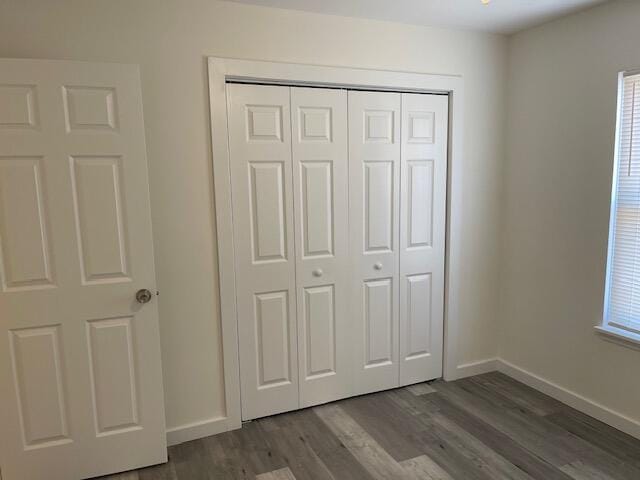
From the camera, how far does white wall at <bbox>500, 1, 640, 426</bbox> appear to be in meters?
2.57

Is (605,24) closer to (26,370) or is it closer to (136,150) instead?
(136,150)

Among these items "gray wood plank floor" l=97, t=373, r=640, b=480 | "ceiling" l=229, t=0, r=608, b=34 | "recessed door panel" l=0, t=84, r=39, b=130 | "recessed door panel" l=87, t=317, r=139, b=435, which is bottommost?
"gray wood plank floor" l=97, t=373, r=640, b=480

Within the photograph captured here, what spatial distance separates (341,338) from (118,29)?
2.19m

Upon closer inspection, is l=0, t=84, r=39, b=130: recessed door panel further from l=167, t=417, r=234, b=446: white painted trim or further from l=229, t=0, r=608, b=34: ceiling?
l=167, t=417, r=234, b=446: white painted trim

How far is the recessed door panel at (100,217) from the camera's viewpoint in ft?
6.95

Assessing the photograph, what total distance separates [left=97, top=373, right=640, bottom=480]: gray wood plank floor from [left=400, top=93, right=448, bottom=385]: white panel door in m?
0.33

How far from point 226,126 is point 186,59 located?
0.40 meters

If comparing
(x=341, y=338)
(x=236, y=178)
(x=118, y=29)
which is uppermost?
(x=118, y=29)

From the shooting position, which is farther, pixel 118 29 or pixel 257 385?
pixel 257 385

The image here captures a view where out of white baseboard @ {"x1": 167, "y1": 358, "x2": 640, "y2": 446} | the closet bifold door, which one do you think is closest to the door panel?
the closet bifold door

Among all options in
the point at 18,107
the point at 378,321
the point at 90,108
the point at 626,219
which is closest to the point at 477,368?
the point at 378,321

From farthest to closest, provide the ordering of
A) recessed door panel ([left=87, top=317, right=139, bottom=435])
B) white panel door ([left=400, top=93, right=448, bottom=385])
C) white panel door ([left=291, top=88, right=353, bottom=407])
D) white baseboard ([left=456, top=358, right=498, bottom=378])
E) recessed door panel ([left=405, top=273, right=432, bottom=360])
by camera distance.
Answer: white baseboard ([left=456, top=358, right=498, bottom=378]) < recessed door panel ([left=405, top=273, right=432, bottom=360]) < white panel door ([left=400, top=93, right=448, bottom=385]) < white panel door ([left=291, top=88, right=353, bottom=407]) < recessed door panel ([left=87, top=317, right=139, bottom=435])

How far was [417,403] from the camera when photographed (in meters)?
2.97

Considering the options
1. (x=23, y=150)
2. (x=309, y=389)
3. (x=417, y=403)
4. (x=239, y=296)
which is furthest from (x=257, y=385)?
(x=23, y=150)
